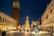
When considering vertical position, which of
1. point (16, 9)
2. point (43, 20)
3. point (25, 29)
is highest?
point (16, 9)

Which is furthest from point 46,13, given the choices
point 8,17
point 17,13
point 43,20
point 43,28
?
point 17,13

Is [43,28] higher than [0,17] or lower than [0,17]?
lower

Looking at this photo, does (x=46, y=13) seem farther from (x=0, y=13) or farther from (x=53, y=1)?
(x=0, y=13)

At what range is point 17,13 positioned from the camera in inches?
1155

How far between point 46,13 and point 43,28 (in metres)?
3.17

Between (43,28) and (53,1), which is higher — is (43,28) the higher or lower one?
the lower one

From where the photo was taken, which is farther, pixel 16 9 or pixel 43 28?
pixel 16 9

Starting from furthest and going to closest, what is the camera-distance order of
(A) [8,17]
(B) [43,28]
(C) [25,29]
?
(A) [8,17] → (C) [25,29] → (B) [43,28]

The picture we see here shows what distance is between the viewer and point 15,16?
28.5 m

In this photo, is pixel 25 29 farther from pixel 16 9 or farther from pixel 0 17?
pixel 16 9

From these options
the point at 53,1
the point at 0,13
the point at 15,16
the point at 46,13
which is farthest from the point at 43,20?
the point at 15,16

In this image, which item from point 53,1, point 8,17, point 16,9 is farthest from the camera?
point 16,9

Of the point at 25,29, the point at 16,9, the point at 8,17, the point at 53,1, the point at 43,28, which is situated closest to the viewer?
the point at 53,1

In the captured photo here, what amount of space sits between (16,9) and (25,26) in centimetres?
863
